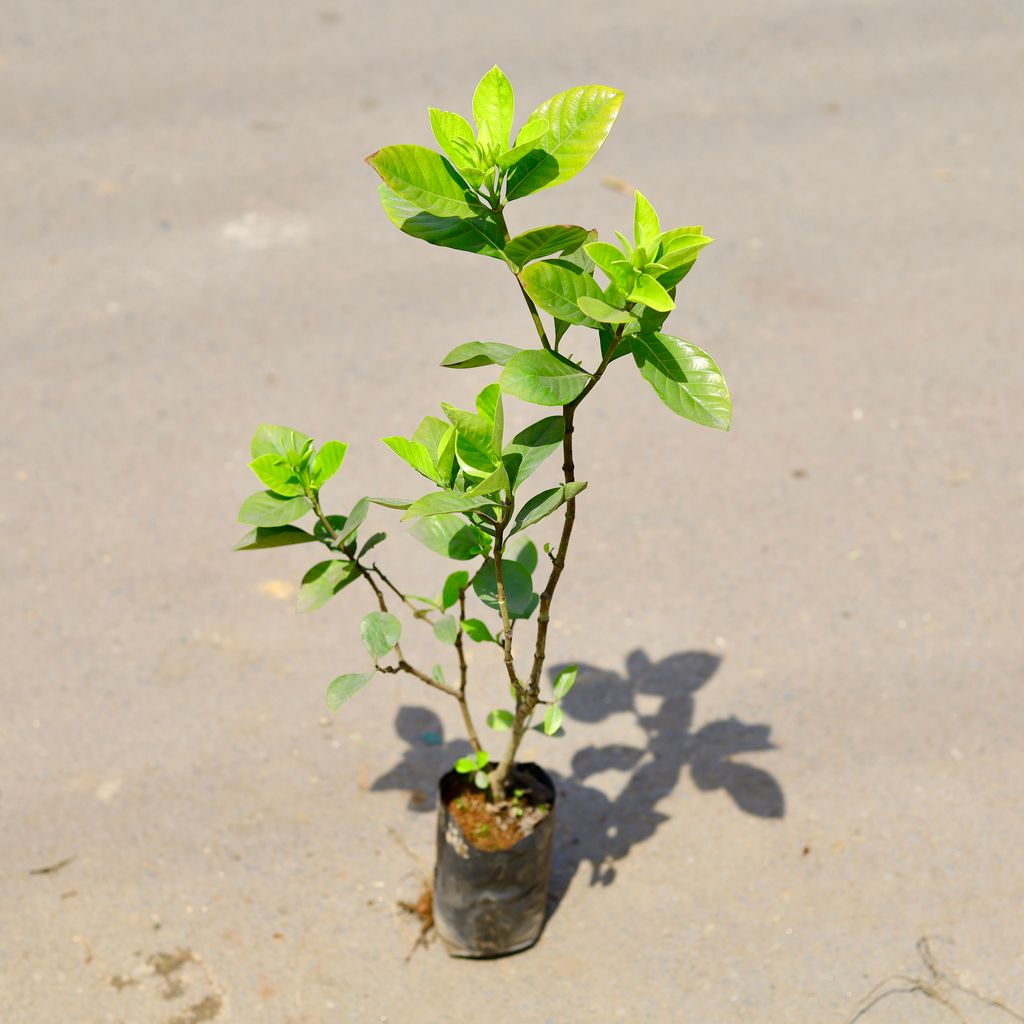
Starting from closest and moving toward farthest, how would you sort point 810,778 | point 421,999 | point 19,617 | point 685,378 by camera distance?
point 685,378, point 421,999, point 810,778, point 19,617

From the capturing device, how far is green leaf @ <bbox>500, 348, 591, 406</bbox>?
5.30 ft

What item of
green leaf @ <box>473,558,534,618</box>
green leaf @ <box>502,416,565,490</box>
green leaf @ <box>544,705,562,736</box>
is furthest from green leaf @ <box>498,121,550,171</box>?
green leaf @ <box>544,705,562,736</box>

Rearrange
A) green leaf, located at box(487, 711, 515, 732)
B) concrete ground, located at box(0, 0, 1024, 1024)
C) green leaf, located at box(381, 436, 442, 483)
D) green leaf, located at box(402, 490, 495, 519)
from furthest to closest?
concrete ground, located at box(0, 0, 1024, 1024)
green leaf, located at box(487, 711, 515, 732)
green leaf, located at box(381, 436, 442, 483)
green leaf, located at box(402, 490, 495, 519)

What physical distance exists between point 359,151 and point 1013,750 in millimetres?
3389

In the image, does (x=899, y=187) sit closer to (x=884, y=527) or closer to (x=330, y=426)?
(x=884, y=527)

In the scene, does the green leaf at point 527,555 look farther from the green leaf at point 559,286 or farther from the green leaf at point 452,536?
the green leaf at point 559,286

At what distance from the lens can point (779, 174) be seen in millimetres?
4867

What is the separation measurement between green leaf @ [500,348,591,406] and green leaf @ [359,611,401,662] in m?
0.51

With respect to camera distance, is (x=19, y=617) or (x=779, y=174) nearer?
(x=19, y=617)

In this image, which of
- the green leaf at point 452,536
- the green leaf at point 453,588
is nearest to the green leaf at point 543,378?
the green leaf at point 452,536

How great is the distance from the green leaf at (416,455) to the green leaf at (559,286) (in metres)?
0.32

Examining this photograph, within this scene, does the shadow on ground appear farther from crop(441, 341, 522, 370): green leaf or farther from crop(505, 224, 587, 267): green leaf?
crop(505, 224, 587, 267): green leaf

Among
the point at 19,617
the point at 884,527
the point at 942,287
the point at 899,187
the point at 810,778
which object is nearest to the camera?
the point at 810,778

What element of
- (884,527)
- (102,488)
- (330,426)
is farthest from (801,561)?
(102,488)
